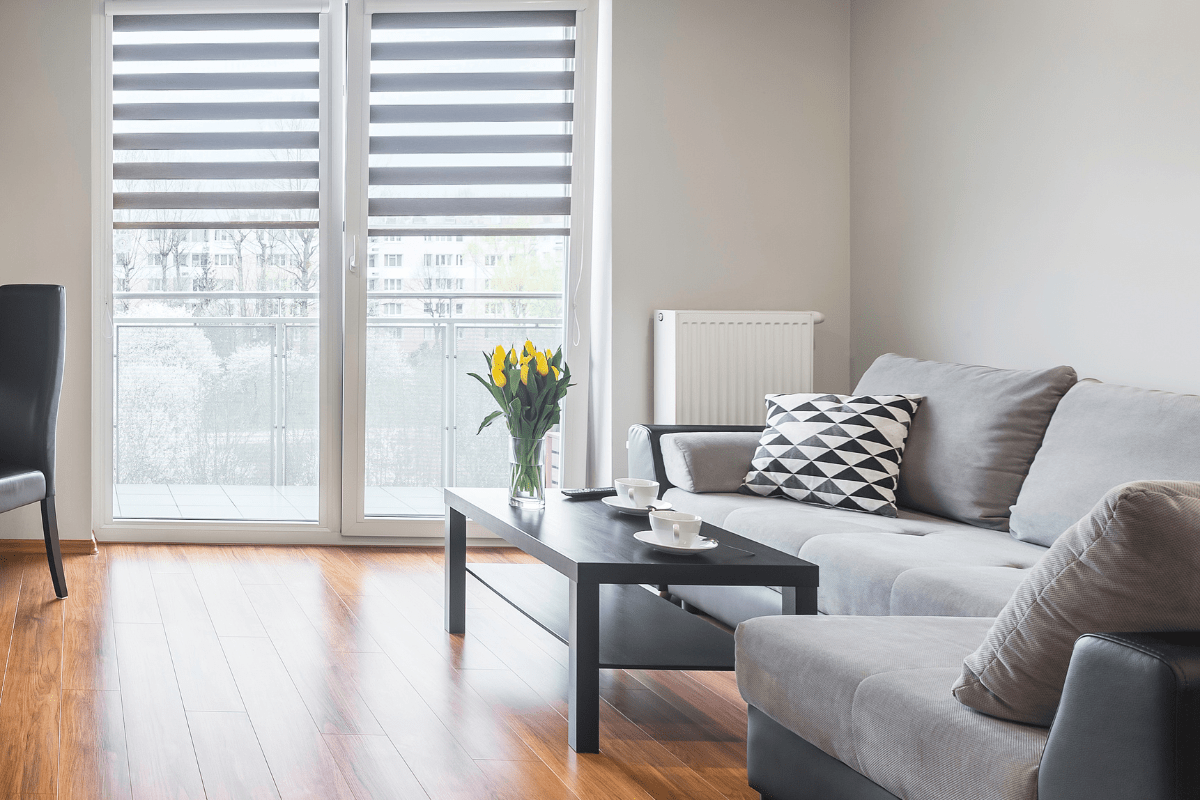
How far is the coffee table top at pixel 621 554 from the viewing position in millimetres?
2090

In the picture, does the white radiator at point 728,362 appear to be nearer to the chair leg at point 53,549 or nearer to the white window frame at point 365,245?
the white window frame at point 365,245

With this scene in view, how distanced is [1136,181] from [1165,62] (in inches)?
12.4

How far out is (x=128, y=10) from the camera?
Result: 4.21 m

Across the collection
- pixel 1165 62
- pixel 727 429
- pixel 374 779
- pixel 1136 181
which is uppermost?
pixel 1165 62

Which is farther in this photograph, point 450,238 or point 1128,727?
point 450,238

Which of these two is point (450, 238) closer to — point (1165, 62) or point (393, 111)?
point (393, 111)

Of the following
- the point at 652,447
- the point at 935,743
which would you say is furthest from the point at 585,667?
the point at 652,447

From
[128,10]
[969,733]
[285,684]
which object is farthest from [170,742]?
[128,10]

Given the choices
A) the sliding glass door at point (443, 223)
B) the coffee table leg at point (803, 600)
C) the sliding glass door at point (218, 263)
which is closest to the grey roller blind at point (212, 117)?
the sliding glass door at point (218, 263)

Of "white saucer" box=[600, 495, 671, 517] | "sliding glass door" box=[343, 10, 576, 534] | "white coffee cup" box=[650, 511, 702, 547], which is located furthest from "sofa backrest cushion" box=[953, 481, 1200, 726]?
"sliding glass door" box=[343, 10, 576, 534]

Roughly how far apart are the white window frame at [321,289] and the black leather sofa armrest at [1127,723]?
359 cm

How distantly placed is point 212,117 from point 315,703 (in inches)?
111

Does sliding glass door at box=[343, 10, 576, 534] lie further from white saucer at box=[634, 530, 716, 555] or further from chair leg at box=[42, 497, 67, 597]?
white saucer at box=[634, 530, 716, 555]

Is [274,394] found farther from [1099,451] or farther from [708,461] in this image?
[1099,451]
